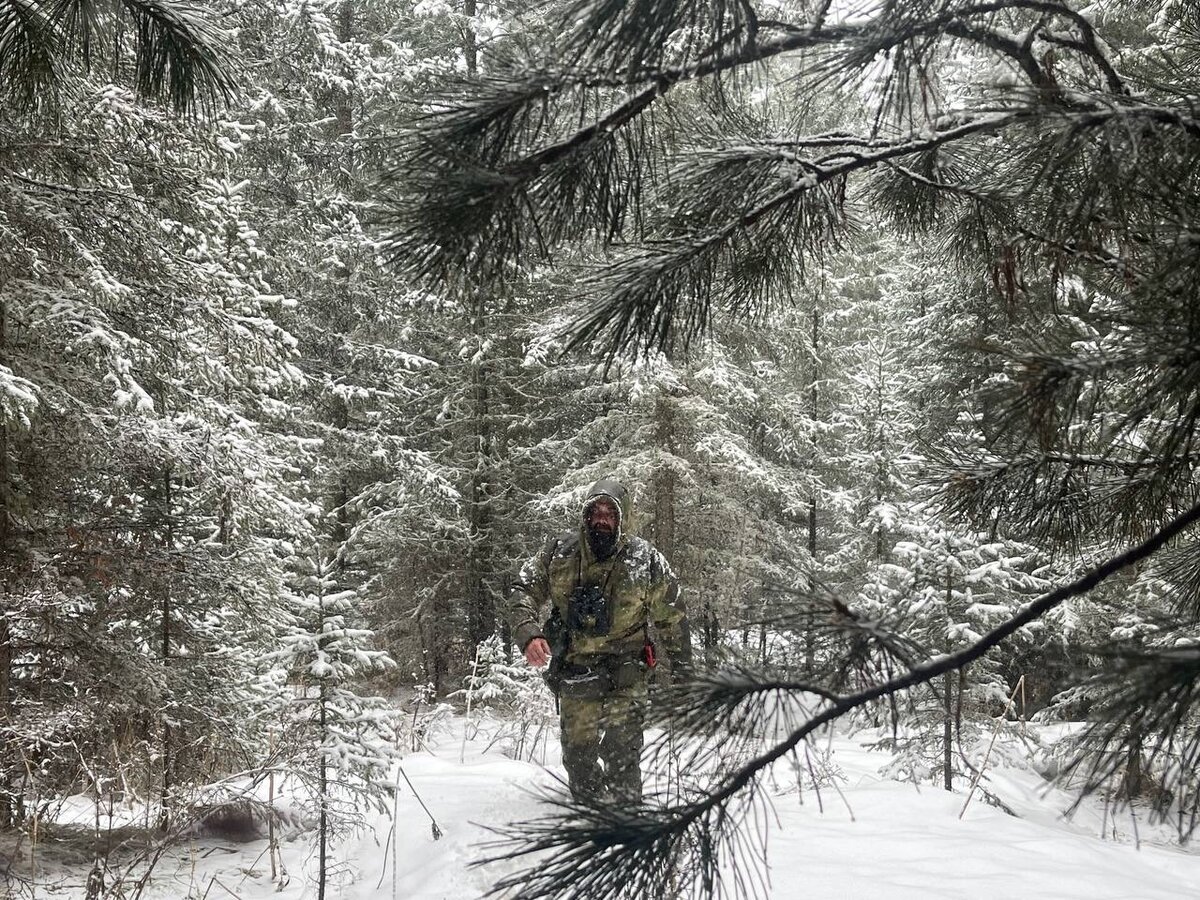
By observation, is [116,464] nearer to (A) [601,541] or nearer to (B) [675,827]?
(A) [601,541]

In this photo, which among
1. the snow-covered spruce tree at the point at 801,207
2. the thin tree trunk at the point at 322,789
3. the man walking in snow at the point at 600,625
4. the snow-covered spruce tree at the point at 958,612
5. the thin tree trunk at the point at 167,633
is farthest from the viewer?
the snow-covered spruce tree at the point at 958,612

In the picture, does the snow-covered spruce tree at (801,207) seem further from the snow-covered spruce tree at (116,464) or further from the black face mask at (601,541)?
the snow-covered spruce tree at (116,464)

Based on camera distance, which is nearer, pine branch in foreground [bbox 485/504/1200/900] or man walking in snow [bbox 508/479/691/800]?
pine branch in foreground [bbox 485/504/1200/900]

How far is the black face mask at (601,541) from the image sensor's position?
5.57 meters

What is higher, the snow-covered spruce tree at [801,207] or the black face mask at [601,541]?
the snow-covered spruce tree at [801,207]

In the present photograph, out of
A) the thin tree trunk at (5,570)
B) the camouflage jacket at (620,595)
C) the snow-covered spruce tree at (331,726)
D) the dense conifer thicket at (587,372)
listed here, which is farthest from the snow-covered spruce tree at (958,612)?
the thin tree trunk at (5,570)

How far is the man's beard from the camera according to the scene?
5.57 meters

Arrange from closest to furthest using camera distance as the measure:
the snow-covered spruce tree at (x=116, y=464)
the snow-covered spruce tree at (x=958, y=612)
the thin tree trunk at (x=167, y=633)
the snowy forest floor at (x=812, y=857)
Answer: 1. the snowy forest floor at (x=812, y=857)
2. the snow-covered spruce tree at (x=116, y=464)
3. the thin tree trunk at (x=167, y=633)
4. the snow-covered spruce tree at (x=958, y=612)

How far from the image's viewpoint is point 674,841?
76.8 inches

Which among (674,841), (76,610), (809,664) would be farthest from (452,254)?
(76,610)

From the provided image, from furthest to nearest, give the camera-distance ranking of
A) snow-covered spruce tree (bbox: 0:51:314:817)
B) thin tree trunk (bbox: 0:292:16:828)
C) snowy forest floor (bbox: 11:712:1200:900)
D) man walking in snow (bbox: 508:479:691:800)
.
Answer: snow-covered spruce tree (bbox: 0:51:314:817) < thin tree trunk (bbox: 0:292:16:828) < man walking in snow (bbox: 508:479:691:800) < snowy forest floor (bbox: 11:712:1200:900)

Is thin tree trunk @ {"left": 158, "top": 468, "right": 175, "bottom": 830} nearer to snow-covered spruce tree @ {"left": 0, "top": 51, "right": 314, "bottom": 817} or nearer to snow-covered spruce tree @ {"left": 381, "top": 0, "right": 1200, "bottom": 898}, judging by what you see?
snow-covered spruce tree @ {"left": 0, "top": 51, "right": 314, "bottom": 817}

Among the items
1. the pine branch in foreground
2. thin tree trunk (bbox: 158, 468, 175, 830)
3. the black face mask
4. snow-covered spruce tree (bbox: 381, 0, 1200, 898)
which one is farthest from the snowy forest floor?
snow-covered spruce tree (bbox: 381, 0, 1200, 898)

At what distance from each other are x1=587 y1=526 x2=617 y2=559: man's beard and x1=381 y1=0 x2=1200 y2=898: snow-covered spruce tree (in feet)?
9.00
